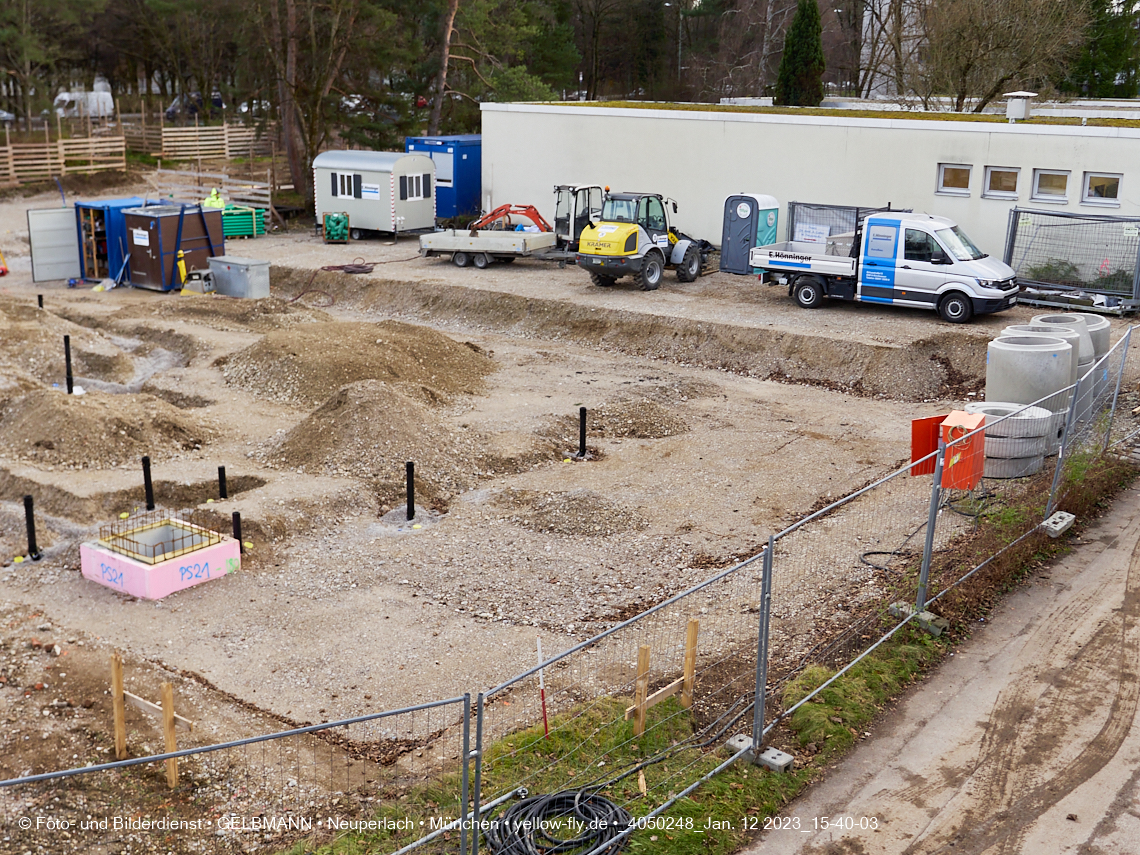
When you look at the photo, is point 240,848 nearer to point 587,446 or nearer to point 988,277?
point 587,446

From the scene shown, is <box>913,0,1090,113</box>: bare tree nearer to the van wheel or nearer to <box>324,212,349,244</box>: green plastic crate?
the van wheel

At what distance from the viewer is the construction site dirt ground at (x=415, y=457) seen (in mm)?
11227

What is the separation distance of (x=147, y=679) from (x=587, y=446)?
29.5 ft

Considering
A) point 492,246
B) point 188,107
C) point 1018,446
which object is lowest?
point 1018,446

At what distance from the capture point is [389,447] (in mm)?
16531

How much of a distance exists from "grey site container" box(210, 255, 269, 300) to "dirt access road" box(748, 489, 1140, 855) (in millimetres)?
21801

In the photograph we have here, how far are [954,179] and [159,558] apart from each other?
22205mm

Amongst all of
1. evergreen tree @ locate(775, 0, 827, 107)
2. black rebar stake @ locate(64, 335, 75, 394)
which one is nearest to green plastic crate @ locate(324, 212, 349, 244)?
evergreen tree @ locate(775, 0, 827, 107)

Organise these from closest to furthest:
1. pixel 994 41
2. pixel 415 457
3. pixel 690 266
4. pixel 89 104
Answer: pixel 415 457 < pixel 690 266 < pixel 994 41 < pixel 89 104

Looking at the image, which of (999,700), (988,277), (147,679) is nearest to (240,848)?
(147,679)

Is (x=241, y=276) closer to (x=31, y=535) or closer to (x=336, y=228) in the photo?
(x=336, y=228)

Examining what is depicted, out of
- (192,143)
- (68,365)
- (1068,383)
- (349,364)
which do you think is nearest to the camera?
(1068,383)

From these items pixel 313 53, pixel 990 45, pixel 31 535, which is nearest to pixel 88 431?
pixel 31 535

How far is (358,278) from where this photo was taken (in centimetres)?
3023
